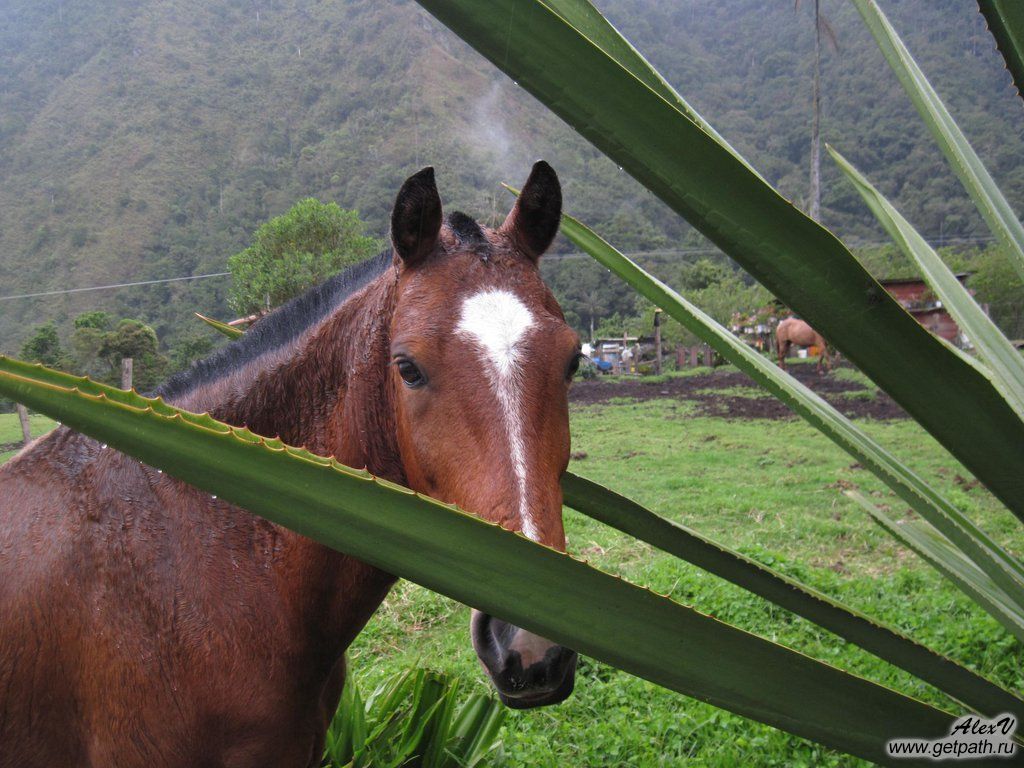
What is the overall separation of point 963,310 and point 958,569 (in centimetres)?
48

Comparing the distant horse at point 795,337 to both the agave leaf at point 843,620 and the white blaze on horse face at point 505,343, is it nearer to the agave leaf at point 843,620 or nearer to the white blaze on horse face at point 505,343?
the white blaze on horse face at point 505,343

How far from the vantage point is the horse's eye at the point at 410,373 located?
4.32 ft

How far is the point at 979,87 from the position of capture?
508 inches

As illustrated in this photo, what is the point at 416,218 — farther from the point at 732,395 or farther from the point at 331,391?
the point at 732,395

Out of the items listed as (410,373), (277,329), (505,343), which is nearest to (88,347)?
(277,329)

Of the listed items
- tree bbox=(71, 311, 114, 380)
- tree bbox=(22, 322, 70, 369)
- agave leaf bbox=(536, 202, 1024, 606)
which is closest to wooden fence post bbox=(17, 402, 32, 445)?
tree bbox=(22, 322, 70, 369)

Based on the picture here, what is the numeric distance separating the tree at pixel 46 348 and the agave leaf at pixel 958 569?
206 inches

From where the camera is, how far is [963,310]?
124 cm

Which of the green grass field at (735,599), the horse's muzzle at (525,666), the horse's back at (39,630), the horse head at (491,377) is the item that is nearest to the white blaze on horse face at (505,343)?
the horse head at (491,377)

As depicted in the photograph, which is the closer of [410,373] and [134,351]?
[410,373]

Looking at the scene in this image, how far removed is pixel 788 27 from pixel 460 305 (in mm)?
21517

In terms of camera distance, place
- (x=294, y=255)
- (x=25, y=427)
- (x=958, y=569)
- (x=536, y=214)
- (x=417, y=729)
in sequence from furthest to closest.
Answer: (x=294, y=255) → (x=25, y=427) → (x=417, y=729) → (x=536, y=214) → (x=958, y=569)

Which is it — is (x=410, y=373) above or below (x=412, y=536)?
above

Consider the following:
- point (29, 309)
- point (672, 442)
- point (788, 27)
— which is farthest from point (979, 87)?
point (29, 309)
